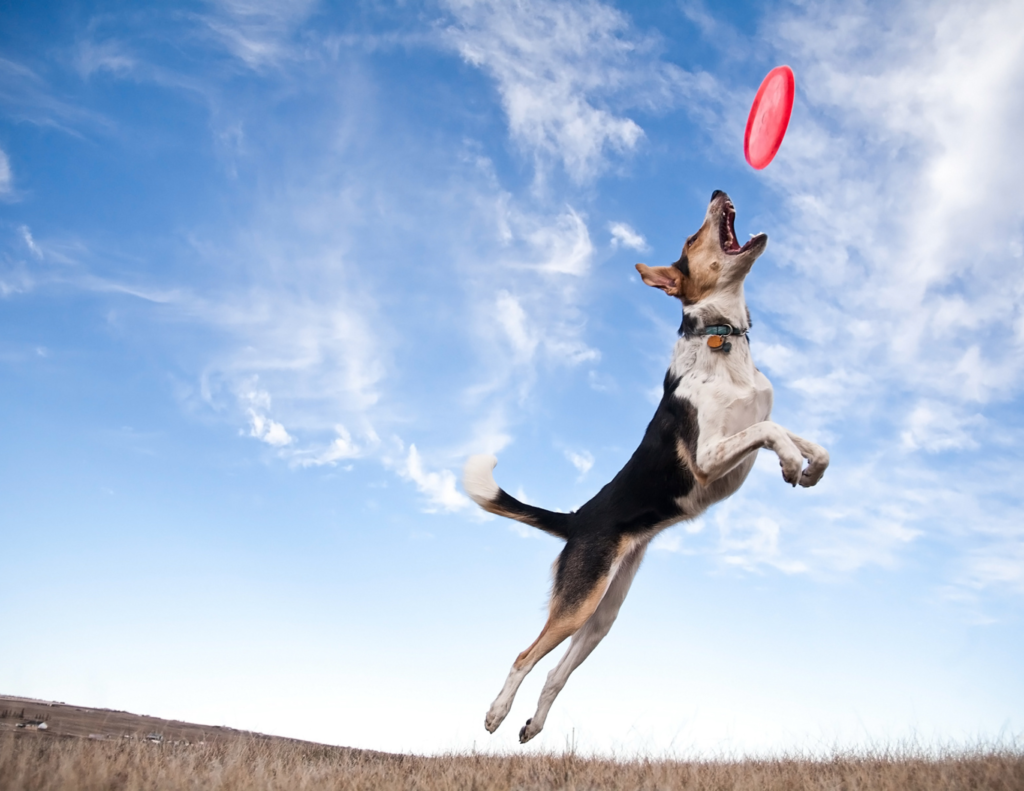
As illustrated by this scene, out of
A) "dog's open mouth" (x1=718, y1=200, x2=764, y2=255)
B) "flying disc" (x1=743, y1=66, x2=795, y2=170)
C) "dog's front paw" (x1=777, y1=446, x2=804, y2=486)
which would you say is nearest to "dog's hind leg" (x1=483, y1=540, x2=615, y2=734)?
"dog's front paw" (x1=777, y1=446, x2=804, y2=486)

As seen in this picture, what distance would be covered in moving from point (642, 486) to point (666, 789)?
7.27ft

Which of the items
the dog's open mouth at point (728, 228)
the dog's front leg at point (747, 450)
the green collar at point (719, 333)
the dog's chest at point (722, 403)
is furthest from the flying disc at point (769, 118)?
the dog's front leg at point (747, 450)

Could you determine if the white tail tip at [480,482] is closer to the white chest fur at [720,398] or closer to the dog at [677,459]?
the dog at [677,459]

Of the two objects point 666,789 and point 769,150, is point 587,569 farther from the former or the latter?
point 769,150

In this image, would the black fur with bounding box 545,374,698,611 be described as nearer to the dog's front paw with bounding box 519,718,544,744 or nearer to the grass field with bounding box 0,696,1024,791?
the dog's front paw with bounding box 519,718,544,744

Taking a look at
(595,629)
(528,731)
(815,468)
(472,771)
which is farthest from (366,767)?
(815,468)

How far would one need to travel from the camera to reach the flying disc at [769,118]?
5.85 meters

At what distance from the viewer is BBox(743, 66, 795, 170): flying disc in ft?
19.2

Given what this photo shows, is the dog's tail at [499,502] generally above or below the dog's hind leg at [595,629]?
above

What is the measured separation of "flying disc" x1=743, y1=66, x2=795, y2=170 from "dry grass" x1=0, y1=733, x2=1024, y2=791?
14.3 ft

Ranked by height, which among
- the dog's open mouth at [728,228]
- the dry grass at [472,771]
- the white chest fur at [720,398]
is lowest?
the dry grass at [472,771]

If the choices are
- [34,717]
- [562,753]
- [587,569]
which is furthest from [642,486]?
[34,717]

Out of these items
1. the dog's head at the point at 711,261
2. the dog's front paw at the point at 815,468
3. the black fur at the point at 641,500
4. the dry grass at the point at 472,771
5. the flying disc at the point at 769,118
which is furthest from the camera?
the flying disc at the point at 769,118

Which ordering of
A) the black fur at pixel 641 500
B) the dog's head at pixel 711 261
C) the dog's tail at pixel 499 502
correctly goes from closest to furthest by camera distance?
the black fur at pixel 641 500, the dog's head at pixel 711 261, the dog's tail at pixel 499 502
